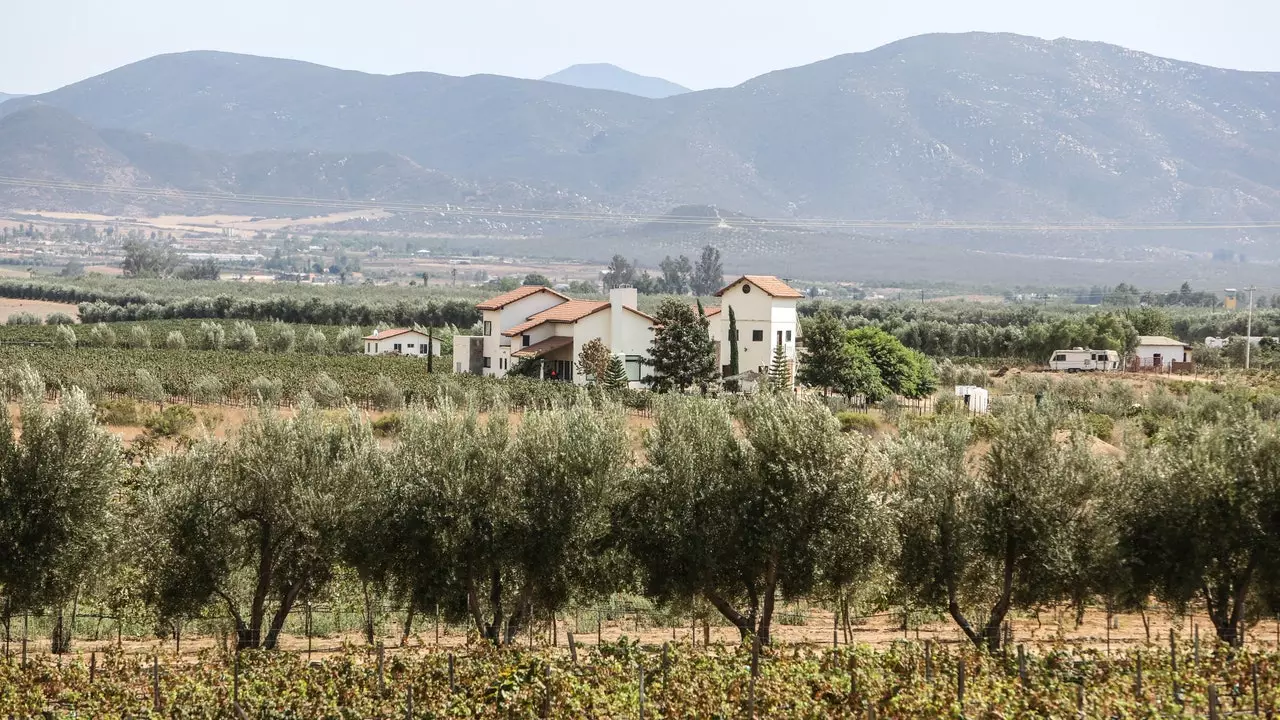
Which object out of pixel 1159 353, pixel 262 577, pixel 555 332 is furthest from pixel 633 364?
pixel 1159 353

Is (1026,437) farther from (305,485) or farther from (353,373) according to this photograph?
(353,373)

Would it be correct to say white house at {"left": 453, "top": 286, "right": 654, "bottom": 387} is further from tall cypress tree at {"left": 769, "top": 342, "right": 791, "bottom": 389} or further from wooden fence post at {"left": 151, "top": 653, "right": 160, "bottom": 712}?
wooden fence post at {"left": 151, "top": 653, "right": 160, "bottom": 712}

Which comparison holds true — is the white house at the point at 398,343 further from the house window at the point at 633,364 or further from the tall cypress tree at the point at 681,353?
the tall cypress tree at the point at 681,353

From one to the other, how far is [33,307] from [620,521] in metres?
140

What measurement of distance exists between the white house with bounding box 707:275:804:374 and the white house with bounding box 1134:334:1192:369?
4211 centimetres

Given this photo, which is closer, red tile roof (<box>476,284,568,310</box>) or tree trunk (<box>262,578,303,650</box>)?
tree trunk (<box>262,578,303,650</box>)

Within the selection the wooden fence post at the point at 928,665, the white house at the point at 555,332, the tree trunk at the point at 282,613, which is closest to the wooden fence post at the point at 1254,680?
the wooden fence post at the point at 928,665

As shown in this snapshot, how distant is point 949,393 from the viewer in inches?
3191

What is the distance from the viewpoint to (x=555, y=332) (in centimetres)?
7906

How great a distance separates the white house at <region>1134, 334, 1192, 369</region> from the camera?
10844 centimetres

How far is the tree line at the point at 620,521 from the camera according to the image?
30250 millimetres

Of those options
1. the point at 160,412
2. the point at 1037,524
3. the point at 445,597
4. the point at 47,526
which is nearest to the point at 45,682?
the point at 47,526

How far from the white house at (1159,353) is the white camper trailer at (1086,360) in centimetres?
520

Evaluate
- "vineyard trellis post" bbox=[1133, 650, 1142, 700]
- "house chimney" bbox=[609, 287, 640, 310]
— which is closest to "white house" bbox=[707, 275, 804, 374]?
"house chimney" bbox=[609, 287, 640, 310]
